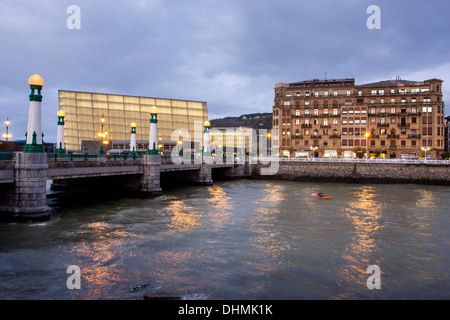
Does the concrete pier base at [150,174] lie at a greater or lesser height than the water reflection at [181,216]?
greater

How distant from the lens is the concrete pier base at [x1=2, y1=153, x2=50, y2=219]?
1836cm

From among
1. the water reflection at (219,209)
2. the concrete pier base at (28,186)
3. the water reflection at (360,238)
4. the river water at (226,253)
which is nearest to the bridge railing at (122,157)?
the river water at (226,253)

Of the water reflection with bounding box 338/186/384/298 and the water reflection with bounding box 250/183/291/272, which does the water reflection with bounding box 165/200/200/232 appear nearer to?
the water reflection with bounding box 250/183/291/272

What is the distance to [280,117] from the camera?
91188 mm

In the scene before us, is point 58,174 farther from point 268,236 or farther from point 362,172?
point 362,172

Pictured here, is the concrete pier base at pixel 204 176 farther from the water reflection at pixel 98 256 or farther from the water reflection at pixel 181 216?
the water reflection at pixel 98 256

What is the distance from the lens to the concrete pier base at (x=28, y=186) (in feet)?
60.2

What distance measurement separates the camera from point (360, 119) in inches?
3342

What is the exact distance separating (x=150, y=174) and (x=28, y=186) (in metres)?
14.1

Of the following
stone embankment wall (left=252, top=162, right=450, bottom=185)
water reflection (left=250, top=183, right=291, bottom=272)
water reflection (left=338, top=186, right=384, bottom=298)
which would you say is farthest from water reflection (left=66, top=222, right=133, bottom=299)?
stone embankment wall (left=252, top=162, right=450, bottom=185)

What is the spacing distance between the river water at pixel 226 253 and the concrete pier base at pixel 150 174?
16.5 ft

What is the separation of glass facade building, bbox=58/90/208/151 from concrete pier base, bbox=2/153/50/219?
68.7 metres

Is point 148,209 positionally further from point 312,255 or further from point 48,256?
point 312,255
